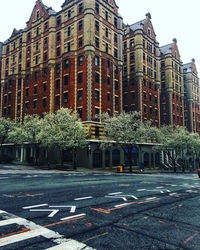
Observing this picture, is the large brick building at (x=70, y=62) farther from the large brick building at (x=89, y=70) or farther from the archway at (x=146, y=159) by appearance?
→ the archway at (x=146, y=159)

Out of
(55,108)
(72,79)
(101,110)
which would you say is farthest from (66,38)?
(101,110)

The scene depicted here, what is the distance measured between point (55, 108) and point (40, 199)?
34101 mm

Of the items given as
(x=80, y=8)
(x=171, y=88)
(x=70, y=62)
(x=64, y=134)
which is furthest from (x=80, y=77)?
(x=171, y=88)

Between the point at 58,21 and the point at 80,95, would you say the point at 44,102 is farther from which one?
the point at 58,21

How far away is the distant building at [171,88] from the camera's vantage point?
190 ft

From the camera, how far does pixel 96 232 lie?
5129mm

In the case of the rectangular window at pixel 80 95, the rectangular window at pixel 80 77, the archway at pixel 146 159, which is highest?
Answer: the rectangular window at pixel 80 77

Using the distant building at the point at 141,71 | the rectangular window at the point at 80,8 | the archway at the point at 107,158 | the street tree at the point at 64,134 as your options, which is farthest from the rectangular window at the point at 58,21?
the archway at the point at 107,158

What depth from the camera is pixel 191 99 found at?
6831 cm

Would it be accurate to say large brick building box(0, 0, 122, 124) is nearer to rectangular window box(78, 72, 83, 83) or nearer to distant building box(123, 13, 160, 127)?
rectangular window box(78, 72, 83, 83)

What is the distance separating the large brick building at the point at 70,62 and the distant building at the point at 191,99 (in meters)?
35.3

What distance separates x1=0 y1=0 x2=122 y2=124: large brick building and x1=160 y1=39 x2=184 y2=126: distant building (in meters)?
20.8

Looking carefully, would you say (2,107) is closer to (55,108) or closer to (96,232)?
(55,108)

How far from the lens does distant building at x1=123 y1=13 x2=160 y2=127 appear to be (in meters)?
48.5
